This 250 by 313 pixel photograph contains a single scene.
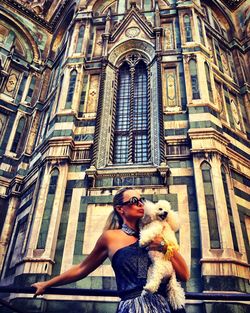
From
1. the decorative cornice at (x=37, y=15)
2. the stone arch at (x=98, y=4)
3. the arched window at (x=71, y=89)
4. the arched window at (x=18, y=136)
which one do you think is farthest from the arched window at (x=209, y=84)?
the decorative cornice at (x=37, y=15)

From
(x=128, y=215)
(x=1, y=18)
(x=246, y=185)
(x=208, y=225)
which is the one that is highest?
(x=1, y=18)

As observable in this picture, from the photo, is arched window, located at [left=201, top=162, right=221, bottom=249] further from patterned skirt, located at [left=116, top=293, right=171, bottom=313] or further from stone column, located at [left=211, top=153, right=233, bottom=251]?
patterned skirt, located at [left=116, top=293, right=171, bottom=313]

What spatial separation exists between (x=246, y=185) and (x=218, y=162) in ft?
6.46

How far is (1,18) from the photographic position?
17.9m

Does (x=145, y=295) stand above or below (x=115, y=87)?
below

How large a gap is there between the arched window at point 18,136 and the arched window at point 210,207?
8993 mm

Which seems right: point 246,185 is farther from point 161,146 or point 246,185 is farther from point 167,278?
point 167,278

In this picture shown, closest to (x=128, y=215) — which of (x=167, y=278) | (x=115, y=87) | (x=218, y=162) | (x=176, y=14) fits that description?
(x=167, y=278)

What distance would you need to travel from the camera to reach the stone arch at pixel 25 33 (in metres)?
17.9

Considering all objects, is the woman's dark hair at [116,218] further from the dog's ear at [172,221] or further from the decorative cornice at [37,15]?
the decorative cornice at [37,15]

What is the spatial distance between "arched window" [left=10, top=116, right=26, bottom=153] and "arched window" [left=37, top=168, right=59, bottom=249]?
497 centimetres

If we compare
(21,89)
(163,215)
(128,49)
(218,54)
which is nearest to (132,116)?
(128,49)

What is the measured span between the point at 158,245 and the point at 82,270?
2.36 ft

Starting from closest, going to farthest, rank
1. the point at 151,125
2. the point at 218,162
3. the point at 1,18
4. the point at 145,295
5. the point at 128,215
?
the point at 145,295 → the point at 128,215 → the point at 218,162 → the point at 151,125 → the point at 1,18
